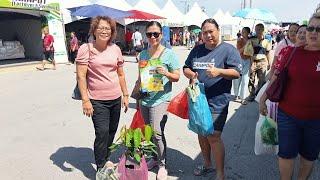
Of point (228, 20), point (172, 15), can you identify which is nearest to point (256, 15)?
point (172, 15)

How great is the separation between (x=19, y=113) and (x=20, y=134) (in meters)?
1.64

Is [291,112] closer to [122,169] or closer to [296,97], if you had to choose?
[296,97]

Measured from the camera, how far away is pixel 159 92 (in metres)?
4.00

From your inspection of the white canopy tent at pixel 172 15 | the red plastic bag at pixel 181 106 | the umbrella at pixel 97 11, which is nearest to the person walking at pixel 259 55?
the red plastic bag at pixel 181 106

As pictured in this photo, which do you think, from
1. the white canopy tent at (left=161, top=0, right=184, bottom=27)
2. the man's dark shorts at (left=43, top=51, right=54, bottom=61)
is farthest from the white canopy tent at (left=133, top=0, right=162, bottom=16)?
the man's dark shorts at (left=43, top=51, right=54, bottom=61)

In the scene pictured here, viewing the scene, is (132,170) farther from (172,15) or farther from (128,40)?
(172,15)

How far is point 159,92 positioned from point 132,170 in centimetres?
92

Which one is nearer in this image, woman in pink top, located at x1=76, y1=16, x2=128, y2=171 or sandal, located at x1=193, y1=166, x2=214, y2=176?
woman in pink top, located at x1=76, y1=16, x2=128, y2=171

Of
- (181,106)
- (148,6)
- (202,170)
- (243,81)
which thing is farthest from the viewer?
(148,6)

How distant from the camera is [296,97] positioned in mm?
3061

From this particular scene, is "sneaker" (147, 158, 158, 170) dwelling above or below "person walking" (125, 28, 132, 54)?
below

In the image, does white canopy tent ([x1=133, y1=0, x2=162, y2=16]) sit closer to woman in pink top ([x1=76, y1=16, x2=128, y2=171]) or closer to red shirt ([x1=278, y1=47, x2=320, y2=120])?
woman in pink top ([x1=76, y1=16, x2=128, y2=171])

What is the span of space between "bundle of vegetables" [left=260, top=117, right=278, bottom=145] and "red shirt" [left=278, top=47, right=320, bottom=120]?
1.62ft

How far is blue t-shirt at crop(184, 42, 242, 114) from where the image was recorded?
3609 mm
